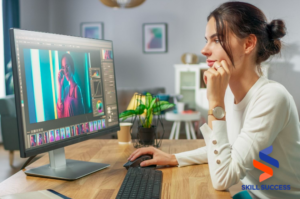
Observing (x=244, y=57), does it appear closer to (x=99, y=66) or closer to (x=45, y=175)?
(x=99, y=66)

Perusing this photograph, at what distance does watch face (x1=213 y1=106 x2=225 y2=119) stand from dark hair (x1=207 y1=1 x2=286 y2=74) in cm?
21

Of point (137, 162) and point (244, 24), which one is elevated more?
point (244, 24)

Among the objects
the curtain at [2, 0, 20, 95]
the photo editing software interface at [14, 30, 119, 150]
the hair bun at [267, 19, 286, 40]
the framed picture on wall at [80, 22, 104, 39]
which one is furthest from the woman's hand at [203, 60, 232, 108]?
the framed picture on wall at [80, 22, 104, 39]

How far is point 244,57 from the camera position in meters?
1.05

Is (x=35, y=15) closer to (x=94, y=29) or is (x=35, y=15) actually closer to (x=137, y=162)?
(x=94, y=29)

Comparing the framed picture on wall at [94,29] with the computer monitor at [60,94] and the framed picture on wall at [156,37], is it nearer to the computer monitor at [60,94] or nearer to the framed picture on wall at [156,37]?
the framed picture on wall at [156,37]

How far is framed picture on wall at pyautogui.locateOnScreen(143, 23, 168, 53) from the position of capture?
5.61 metres

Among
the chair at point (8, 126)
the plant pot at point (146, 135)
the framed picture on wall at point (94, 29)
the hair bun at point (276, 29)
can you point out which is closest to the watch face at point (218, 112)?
the hair bun at point (276, 29)

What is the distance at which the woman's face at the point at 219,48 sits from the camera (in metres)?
1.01

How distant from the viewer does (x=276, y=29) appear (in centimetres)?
103

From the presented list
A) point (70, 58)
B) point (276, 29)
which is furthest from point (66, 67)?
point (276, 29)

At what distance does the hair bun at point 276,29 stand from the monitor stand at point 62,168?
77 cm

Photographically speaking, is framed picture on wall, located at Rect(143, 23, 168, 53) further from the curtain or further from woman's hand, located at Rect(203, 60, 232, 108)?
woman's hand, located at Rect(203, 60, 232, 108)

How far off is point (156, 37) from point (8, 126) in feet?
10.9
